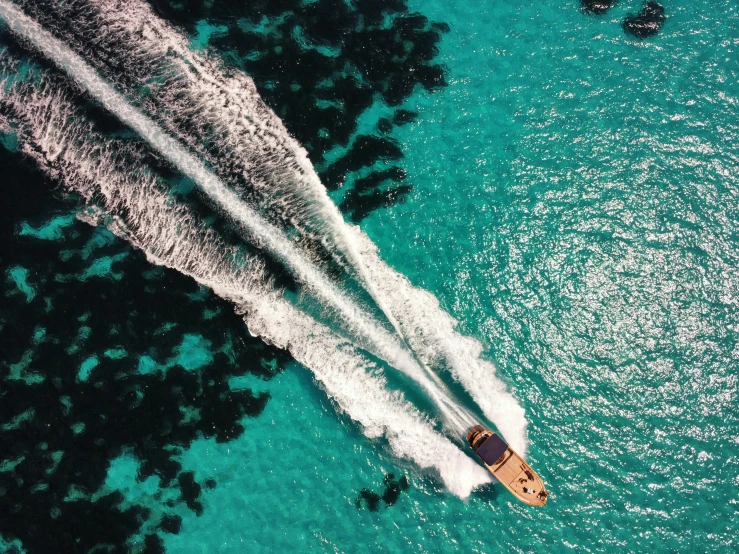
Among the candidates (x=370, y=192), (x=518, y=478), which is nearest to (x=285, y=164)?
(x=370, y=192)

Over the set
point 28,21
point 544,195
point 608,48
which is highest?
point 608,48

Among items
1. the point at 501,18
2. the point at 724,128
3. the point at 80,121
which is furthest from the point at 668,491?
the point at 80,121

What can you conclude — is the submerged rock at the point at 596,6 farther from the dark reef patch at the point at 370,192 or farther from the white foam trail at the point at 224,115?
the white foam trail at the point at 224,115

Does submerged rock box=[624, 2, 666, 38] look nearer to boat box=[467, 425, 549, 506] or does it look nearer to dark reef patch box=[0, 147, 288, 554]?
boat box=[467, 425, 549, 506]

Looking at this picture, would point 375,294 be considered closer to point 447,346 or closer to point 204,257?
point 447,346

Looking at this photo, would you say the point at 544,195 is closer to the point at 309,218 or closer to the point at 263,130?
the point at 309,218

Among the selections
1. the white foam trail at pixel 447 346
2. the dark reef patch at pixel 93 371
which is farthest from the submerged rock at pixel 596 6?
the dark reef patch at pixel 93 371
